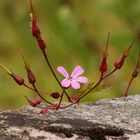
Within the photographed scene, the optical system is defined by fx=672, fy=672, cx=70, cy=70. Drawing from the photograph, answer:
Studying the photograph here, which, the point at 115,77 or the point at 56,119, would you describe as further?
the point at 115,77

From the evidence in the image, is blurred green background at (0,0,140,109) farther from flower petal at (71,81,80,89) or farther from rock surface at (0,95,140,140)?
flower petal at (71,81,80,89)

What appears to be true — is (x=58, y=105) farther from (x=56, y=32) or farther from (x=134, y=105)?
(x=56, y=32)

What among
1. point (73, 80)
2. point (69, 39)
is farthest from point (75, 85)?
point (69, 39)

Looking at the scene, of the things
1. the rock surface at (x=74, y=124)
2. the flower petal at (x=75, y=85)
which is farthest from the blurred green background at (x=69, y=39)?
the flower petal at (x=75, y=85)

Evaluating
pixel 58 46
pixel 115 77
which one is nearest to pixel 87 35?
pixel 58 46

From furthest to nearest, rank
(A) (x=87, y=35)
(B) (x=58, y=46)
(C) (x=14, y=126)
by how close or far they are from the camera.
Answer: (A) (x=87, y=35)
(B) (x=58, y=46)
(C) (x=14, y=126)

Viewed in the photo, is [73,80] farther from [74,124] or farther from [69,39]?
[69,39]
